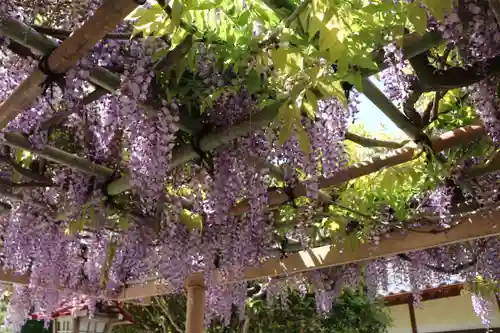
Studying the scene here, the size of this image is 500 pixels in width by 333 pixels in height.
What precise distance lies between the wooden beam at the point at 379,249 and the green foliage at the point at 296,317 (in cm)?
169

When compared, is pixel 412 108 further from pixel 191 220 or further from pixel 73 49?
pixel 191 220

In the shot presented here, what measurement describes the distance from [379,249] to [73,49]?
2240 mm

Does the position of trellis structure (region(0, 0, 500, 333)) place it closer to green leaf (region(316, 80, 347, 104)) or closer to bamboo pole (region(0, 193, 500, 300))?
bamboo pole (region(0, 193, 500, 300))

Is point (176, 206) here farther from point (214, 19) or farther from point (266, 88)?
point (214, 19)

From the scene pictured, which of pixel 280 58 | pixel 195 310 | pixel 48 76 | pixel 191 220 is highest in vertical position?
pixel 191 220

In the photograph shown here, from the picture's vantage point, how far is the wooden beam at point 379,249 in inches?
111

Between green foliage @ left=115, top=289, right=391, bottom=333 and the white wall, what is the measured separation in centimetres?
62

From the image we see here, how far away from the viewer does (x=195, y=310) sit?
12.6ft

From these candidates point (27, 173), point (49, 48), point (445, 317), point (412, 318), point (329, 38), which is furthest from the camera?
point (412, 318)

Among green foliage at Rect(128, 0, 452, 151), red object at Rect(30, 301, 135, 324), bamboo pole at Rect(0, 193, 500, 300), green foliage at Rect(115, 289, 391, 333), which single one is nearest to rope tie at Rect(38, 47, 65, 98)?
green foliage at Rect(128, 0, 452, 151)

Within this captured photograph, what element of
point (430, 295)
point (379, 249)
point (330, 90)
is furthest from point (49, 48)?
point (430, 295)

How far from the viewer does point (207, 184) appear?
101 inches

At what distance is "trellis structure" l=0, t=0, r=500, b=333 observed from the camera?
1.43 m

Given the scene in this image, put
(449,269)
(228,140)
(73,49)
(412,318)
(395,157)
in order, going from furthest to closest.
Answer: (412,318) < (449,269) < (395,157) < (228,140) < (73,49)
